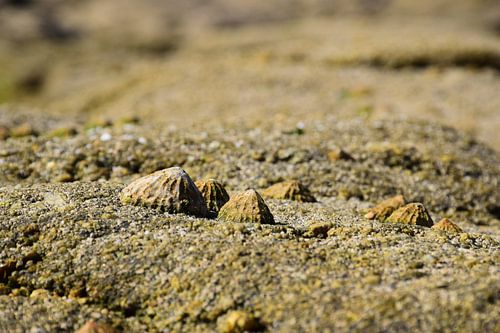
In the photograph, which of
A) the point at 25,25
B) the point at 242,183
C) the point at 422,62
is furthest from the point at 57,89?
the point at 242,183

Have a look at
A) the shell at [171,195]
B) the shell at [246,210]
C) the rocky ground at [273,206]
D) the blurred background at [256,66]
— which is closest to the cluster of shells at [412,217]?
the rocky ground at [273,206]

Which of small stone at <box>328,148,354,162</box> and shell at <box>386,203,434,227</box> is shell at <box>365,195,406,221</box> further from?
small stone at <box>328,148,354,162</box>

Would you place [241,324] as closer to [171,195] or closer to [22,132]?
[171,195]

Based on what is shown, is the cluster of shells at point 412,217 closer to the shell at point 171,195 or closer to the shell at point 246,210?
the shell at point 246,210

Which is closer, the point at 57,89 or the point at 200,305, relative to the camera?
the point at 200,305

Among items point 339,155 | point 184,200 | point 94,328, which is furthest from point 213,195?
point 339,155

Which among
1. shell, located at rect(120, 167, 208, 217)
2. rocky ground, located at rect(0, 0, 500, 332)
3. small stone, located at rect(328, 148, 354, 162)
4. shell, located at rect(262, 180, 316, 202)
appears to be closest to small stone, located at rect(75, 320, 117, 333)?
rocky ground, located at rect(0, 0, 500, 332)

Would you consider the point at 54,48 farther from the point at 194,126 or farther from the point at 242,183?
the point at 242,183
